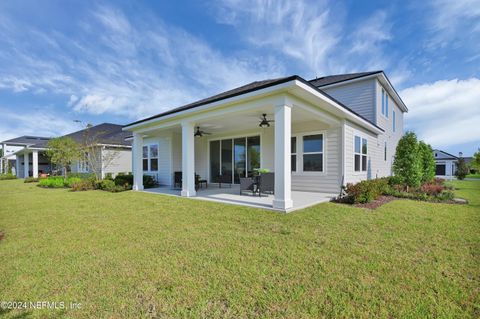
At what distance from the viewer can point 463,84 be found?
13234mm

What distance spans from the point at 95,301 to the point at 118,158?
→ 19.0 meters

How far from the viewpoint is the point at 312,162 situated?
941 cm

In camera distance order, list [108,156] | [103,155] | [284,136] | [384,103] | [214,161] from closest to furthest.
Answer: [284,136]
[214,161]
[384,103]
[103,155]
[108,156]

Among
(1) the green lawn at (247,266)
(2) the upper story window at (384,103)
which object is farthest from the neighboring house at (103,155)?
(2) the upper story window at (384,103)

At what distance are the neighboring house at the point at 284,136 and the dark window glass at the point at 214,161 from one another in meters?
0.03

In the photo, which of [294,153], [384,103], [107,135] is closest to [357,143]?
[294,153]

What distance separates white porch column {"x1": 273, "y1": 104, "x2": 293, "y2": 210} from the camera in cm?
562

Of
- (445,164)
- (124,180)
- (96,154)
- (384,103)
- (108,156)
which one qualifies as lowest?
(124,180)

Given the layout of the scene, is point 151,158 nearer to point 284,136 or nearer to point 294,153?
point 294,153

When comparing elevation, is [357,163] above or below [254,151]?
below

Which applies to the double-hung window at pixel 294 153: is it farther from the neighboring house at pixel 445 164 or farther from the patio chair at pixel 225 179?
the neighboring house at pixel 445 164

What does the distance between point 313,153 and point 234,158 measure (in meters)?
4.11

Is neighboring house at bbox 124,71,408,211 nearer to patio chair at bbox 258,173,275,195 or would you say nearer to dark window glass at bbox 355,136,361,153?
dark window glass at bbox 355,136,361,153

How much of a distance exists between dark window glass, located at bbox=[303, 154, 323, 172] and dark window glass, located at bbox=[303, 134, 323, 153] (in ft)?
0.83
